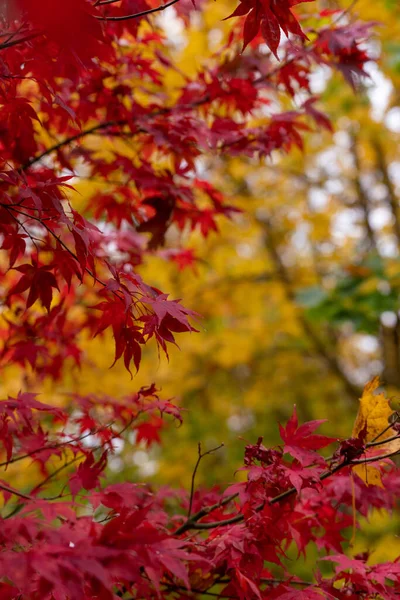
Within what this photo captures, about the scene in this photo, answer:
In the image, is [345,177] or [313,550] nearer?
[345,177]

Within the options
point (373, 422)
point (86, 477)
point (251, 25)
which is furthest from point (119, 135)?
point (373, 422)

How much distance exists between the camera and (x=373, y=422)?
1.25m

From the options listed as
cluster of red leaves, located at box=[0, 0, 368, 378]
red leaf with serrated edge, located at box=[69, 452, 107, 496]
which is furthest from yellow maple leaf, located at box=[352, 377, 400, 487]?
red leaf with serrated edge, located at box=[69, 452, 107, 496]

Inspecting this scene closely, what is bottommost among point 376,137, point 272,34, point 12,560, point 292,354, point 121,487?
point 12,560

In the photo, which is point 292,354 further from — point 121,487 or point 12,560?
point 12,560

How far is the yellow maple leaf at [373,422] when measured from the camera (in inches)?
48.4

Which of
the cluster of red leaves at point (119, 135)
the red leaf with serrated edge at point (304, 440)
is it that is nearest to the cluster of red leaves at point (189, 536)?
the red leaf with serrated edge at point (304, 440)

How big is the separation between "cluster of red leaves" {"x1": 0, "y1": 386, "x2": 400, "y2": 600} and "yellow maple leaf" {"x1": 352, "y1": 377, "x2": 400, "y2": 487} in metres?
0.06

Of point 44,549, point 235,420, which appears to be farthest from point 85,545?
point 235,420

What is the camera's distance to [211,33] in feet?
14.6

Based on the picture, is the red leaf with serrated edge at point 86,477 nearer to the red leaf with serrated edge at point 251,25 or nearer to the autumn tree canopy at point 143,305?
the autumn tree canopy at point 143,305

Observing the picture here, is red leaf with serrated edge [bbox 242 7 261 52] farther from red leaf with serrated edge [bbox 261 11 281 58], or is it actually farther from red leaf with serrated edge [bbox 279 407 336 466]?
red leaf with serrated edge [bbox 279 407 336 466]

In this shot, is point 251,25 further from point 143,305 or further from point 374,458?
point 374,458

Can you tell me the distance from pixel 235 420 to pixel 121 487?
6617mm
